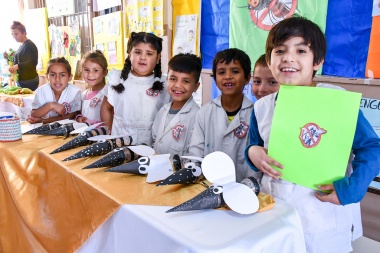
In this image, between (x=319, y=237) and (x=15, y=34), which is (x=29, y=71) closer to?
(x=15, y=34)

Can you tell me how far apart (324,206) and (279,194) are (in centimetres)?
13

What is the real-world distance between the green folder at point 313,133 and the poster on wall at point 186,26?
209cm

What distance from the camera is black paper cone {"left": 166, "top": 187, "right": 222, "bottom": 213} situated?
694 mm

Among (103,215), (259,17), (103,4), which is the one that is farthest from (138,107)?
(103,4)

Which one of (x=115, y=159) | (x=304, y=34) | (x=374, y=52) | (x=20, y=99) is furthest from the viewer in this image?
(x=20, y=99)

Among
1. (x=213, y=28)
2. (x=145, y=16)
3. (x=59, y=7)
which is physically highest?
(x=59, y=7)

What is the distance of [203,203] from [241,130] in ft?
2.31

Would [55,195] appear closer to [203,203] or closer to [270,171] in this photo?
[203,203]

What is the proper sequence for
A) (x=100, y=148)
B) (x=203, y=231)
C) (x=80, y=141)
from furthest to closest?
(x=80, y=141)
(x=100, y=148)
(x=203, y=231)

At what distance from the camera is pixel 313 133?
78 cm

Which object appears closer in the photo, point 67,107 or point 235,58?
point 235,58

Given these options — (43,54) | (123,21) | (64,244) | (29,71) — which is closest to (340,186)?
(64,244)

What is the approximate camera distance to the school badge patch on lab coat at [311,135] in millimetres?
773

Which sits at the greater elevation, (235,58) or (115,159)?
(235,58)
